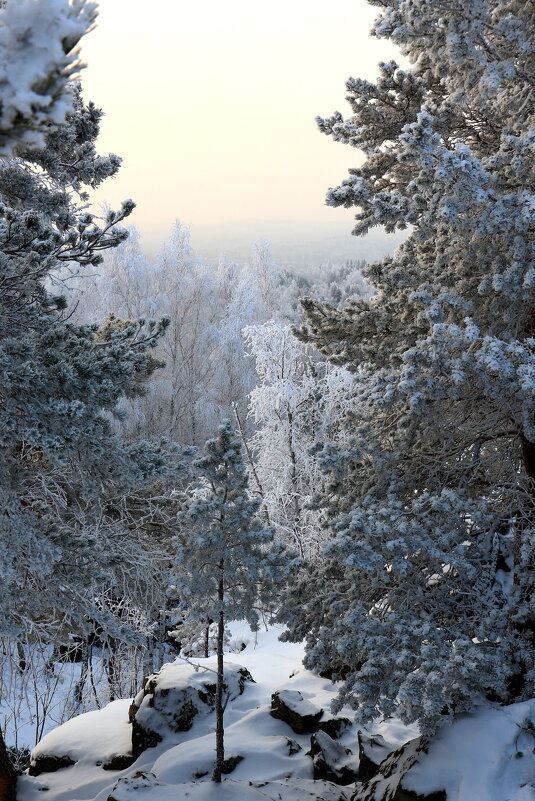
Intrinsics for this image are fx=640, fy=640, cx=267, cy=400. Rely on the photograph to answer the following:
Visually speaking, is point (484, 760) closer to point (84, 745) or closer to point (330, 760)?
point (330, 760)

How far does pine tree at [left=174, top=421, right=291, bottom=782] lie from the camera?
24.0ft

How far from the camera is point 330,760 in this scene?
788 centimetres

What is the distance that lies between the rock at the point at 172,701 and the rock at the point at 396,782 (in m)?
3.42

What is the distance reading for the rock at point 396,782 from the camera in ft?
18.1

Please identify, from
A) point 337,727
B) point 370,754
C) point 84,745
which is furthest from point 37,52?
point 84,745

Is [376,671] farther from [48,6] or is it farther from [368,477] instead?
[48,6]

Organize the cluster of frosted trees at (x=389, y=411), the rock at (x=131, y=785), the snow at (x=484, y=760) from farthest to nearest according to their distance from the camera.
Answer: the rock at (x=131, y=785) → the cluster of frosted trees at (x=389, y=411) → the snow at (x=484, y=760)

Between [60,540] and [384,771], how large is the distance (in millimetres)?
3979

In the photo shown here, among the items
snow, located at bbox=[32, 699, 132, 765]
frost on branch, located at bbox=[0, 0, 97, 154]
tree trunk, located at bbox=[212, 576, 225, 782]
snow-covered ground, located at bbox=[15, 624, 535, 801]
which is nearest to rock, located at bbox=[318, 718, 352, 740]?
snow-covered ground, located at bbox=[15, 624, 535, 801]

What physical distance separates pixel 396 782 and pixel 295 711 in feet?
11.0

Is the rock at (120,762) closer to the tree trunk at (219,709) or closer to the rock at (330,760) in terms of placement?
the tree trunk at (219,709)

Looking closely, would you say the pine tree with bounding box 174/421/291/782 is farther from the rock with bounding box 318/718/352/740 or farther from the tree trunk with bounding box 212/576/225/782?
the rock with bounding box 318/718/352/740

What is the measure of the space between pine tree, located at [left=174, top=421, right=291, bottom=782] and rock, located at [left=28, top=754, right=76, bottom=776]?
290 centimetres

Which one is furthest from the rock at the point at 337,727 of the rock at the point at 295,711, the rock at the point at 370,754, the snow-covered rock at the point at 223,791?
the snow-covered rock at the point at 223,791
